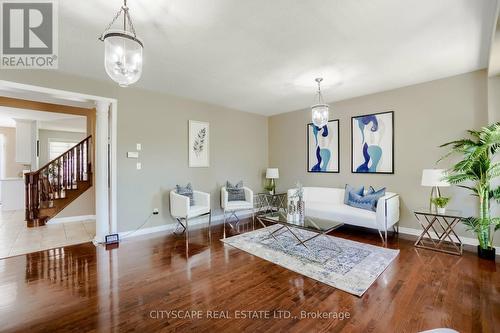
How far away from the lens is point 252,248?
337cm

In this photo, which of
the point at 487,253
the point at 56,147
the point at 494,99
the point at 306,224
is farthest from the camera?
the point at 56,147

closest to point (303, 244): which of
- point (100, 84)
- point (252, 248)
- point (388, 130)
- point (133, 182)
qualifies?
point (252, 248)

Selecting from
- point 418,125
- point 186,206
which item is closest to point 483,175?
point 418,125

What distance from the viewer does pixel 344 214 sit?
12.9ft

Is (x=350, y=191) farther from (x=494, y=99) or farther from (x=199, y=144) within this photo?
(x=199, y=144)

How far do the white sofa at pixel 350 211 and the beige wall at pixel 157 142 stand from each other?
80.2 inches

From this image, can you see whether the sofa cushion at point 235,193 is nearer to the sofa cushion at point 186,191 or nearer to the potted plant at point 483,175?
Answer: the sofa cushion at point 186,191

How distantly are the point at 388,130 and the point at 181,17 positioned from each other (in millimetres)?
3939

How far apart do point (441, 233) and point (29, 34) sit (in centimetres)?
615

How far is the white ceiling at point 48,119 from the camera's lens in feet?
18.5

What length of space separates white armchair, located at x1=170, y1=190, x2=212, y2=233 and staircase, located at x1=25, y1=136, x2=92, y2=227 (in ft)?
8.90

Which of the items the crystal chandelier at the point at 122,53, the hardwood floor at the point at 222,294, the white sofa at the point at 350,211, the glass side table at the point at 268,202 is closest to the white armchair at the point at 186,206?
the hardwood floor at the point at 222,294

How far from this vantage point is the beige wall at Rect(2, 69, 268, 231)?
148 inches

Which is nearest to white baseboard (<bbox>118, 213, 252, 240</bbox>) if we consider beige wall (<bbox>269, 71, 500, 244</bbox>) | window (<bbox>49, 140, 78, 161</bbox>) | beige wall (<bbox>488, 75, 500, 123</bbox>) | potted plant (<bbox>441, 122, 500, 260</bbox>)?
beige wall (<bbox>269, 71, 500, 244</bbox>)
